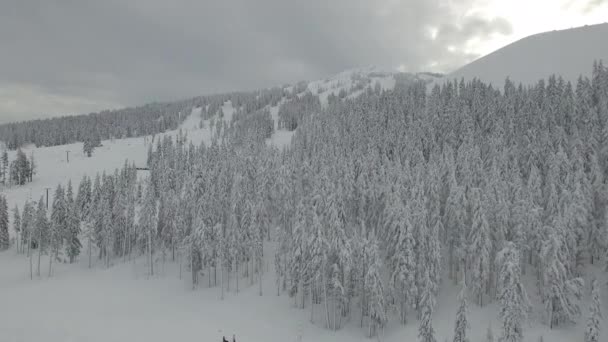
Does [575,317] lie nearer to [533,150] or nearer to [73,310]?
[533,150]

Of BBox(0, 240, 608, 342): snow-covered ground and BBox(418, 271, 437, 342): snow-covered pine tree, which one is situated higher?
BBox(418, 271, 437, 342): snow-covered pine tree

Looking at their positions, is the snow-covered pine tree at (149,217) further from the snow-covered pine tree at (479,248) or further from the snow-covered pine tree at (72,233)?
the snow-covered pine tree at (479,248)

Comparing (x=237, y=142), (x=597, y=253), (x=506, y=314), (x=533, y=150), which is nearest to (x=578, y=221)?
(x=597, y=253)

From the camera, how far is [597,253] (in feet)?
158

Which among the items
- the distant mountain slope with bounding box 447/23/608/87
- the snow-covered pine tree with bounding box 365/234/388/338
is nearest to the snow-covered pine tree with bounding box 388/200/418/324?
the snow-covered pine tree with bounding box 365/234/388/338

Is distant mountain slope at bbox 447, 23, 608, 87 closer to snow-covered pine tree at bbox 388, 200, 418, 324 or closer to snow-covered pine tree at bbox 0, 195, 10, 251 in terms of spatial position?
snow-covered pine tree at bbox 388, 200, 418, 324

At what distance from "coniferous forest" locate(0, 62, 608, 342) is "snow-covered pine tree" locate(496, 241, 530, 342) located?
0.12 metres

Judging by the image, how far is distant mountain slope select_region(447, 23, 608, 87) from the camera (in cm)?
15125

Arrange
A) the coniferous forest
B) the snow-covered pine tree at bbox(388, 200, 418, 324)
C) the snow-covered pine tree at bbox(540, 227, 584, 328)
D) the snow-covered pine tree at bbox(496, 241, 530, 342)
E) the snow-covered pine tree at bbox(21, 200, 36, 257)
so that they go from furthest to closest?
the snow-covered pine tree at bbox(21, 200, 36, 257)
the snow-covered pine tree at bbox(388, 200, 418, 324)
the coniferous forest
the snow-covered pine tree at bbox(540, 227, 584, 328)
the snow-covered pine tree at bbox(496, 241, 530, 342)

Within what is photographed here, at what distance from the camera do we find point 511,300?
36969 mm

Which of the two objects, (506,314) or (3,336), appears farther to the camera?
(3,336)

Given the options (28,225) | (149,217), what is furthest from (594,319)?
(28,225)

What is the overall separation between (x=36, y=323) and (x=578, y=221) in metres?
68.3

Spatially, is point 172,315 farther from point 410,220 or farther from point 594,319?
point 594,319
